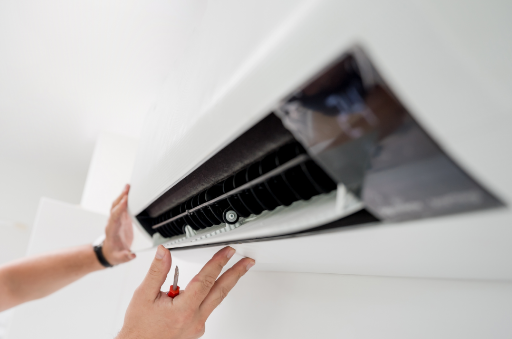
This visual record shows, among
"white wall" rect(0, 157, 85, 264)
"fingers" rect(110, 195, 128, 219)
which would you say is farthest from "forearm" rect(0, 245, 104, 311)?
"white wall" rect(0, 157, 85, 264)

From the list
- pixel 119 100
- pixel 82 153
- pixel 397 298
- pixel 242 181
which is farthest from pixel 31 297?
pixel 82 153

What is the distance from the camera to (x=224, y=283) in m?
0.66

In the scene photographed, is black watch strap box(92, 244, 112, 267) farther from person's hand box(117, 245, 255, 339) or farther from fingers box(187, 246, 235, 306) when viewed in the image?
fingers box(187, 246, 235, 306)

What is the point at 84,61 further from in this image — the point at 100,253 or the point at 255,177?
the point at 255,177

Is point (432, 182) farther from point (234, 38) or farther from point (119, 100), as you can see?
point (119, 100)

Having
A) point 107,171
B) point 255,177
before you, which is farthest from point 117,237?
point 107,171

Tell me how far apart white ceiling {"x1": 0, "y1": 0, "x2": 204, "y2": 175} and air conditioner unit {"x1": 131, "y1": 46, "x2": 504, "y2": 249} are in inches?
47.7

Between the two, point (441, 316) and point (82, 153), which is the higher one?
point (82, 153)

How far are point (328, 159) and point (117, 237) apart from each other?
1103mm

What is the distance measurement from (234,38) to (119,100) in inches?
80.3

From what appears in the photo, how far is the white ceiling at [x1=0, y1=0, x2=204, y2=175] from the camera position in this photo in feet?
4.85

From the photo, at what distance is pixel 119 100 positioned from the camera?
7.15ft

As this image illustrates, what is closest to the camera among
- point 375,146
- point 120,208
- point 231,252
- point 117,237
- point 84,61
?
point 375,146

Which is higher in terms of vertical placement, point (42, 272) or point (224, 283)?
point (42, 272)
